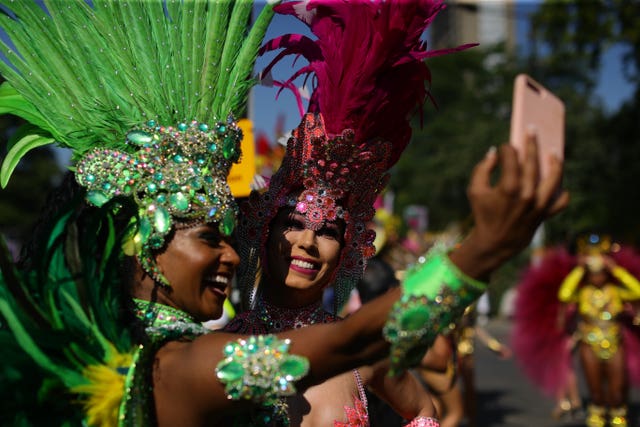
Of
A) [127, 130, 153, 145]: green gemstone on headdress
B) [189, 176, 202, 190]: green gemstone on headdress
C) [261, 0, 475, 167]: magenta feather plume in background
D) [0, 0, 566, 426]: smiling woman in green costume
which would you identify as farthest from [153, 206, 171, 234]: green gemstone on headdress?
[261, 0, 475, 167]: magenta feather plume in background

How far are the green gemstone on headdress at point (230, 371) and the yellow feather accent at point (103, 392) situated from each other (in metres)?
0.33

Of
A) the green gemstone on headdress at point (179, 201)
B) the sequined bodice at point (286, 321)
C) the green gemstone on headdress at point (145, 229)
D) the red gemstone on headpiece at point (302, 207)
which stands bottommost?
the sequined bodice at point (286, 321)

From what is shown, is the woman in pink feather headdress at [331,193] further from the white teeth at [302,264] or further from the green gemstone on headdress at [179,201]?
the green gemstone on headdress at [179,201]

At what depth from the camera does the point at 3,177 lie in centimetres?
258

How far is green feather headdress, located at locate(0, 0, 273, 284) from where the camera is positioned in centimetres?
234

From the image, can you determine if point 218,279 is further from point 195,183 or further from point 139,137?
point 139,137

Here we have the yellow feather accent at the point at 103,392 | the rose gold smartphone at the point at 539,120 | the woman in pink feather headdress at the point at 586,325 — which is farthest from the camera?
the woman in pink feather headdress at the point at 586,325

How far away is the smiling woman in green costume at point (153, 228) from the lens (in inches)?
74.2

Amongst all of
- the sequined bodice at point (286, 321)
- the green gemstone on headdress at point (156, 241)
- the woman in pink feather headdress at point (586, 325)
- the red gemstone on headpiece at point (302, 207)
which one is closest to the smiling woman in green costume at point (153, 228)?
the green gemstone on headdress at point (156, 241)

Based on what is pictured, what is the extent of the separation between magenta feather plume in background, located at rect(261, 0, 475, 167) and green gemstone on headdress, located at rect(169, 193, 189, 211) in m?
0.81

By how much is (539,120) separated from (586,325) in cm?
735

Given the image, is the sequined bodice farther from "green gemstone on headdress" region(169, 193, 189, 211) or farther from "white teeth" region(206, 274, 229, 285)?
"green gemstone on headdress" region(169, 193, 189, 211)

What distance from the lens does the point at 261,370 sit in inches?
77.6

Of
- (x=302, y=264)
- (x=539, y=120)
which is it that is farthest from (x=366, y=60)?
(x=539, y=120)
